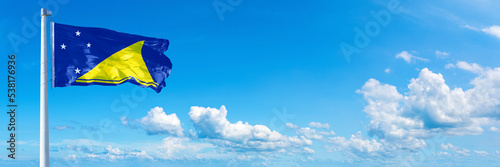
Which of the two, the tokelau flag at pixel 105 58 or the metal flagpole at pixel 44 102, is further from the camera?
the tokelau flag at pixel 105 58

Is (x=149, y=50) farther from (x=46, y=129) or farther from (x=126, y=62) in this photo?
(x=46, y=129)

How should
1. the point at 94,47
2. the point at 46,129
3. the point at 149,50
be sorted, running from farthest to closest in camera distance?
the point at 149,50 → the point at 94,47 → the point at 46,129

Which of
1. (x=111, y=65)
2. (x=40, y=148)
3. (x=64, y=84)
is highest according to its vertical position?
(x=111, y=65)

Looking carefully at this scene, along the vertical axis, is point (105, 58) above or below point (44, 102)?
above

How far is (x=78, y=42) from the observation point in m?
23.7

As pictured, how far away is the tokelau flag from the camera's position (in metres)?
23.0

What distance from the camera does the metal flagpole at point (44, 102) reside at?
69.8 feet

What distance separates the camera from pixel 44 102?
2139 centimetres

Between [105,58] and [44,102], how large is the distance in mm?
4347

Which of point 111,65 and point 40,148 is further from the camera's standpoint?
point 111,65

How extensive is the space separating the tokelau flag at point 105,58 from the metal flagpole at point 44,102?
56cm

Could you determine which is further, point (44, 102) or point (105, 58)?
point (105, 58)

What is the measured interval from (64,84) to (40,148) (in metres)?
3.35

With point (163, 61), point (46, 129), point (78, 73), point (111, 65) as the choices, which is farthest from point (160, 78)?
point (46, 129)
